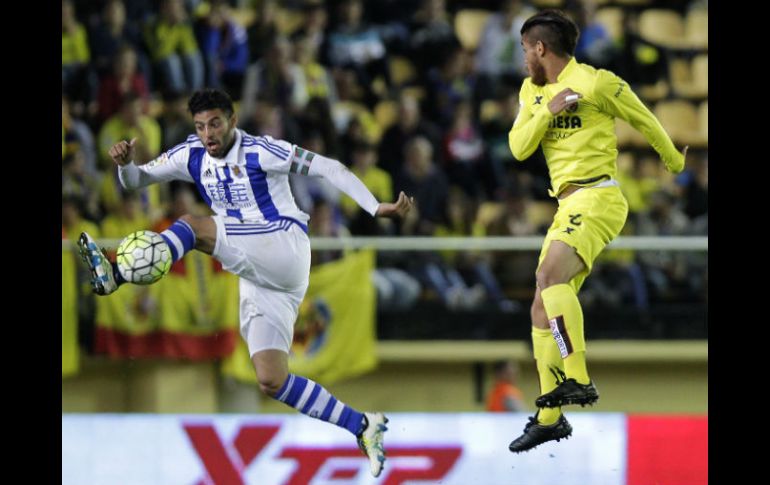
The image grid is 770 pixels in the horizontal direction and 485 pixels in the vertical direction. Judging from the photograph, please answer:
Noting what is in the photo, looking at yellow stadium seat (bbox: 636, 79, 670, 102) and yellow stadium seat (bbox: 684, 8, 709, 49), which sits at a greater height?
yellow stadium seat (bbox: 684, 8, 709, 49)

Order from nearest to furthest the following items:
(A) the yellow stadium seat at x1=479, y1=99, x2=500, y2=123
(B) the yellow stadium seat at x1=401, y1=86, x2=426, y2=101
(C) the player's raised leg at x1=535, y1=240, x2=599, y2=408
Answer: (C) the player's raised leg at x1=535, y1=240, x2=599, y2=408, (A) the yellow stadium seat at x1=479, y1=99, x2=500, y2=123, (B) the yellow stadium seat at x1=401, y1=86, x2=426, y2=101

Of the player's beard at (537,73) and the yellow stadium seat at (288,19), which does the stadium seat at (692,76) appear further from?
the player's beard at (537,73)

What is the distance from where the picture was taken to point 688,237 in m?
12.0

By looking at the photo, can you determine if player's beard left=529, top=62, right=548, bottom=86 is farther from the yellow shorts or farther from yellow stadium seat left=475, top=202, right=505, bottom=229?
yellow stadium seat left=475, top=202, right=505, bottom=229

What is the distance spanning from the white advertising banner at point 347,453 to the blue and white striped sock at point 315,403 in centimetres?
153

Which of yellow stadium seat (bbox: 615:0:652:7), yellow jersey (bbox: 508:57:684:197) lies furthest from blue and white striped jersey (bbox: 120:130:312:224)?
yellow stadium seat (bbox: 615:0:652:7)

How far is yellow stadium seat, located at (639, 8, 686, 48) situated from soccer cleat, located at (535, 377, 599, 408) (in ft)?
26.6

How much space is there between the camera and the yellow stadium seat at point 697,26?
49.2 feet

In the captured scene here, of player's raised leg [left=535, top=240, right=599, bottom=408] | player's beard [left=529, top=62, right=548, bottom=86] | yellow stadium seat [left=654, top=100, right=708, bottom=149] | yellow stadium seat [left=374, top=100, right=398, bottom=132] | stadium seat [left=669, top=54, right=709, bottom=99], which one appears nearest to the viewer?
player's raised leg [left=535, top=240, right=599, bottom=408]

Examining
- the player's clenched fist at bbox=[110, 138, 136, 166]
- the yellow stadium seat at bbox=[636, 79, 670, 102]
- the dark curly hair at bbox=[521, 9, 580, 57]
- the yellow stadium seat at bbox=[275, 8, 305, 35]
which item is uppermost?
the yellow stadium seat at bbox=[275, 8, 305, 35]

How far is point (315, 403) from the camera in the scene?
8141 millimetres

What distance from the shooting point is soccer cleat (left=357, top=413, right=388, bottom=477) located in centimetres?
817

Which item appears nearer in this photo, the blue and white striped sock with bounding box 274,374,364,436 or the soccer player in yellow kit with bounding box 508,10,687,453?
the soccer player in yellow kit with bounding box 508,10,687,453

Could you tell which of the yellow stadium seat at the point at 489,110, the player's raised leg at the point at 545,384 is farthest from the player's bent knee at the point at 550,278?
the yellow stadium seat at the point at 489,110
